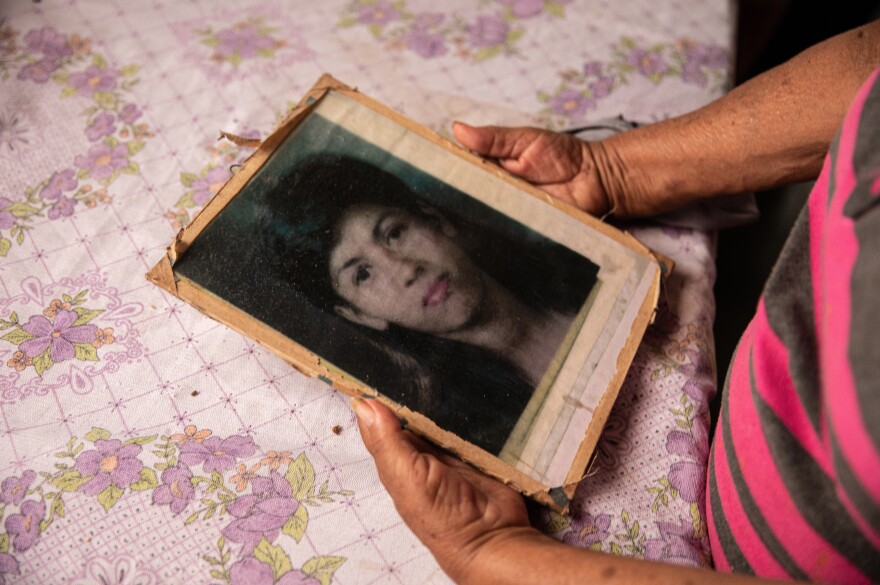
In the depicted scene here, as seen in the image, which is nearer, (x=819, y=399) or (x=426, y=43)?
(x=819, y=399)

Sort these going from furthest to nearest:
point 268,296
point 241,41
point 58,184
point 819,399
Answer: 1. point 241,41
2. point 58,184
3. point 268,296
4. point 819,399

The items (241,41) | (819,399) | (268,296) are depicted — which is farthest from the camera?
(241,41)

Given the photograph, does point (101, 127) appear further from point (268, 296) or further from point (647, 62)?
point (647, 62)

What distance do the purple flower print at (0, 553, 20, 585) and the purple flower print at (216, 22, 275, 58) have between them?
55cm

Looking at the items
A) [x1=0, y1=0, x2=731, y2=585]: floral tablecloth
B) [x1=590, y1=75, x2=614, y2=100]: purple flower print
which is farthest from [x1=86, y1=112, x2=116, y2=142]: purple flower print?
[x1=590, y1=75, x2=614, y2=100]: purple flower print

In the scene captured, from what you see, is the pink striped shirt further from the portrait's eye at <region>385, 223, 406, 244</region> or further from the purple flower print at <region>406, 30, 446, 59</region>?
the purple flower print at <region>406, 30, 446, 59</region>

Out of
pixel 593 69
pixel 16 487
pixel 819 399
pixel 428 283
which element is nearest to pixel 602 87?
pixel 593 69

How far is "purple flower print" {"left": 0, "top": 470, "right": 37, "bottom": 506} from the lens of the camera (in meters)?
0.51

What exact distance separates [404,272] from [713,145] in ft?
→ 1.13

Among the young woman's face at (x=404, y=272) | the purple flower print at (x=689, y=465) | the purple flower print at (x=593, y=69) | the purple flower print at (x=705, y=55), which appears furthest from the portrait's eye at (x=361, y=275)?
the purple flower print at (x=705, y=55)

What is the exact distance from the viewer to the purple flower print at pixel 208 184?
26.5 inches

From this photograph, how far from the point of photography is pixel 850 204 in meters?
0.43

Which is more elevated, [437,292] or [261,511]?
[437,292]

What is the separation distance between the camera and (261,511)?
536 mm
